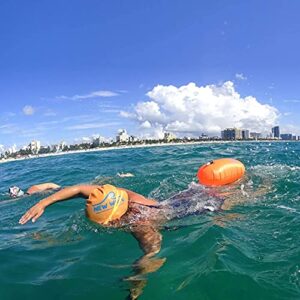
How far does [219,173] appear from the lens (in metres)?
8.52

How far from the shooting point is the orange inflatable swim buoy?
27.8 feet

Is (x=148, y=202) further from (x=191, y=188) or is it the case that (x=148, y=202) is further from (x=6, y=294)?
(x=6, y=294)

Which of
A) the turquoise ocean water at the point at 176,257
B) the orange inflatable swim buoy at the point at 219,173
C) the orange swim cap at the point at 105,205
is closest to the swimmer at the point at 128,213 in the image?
the orange swim cap at the point at 105,205

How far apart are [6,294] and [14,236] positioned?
103 inches

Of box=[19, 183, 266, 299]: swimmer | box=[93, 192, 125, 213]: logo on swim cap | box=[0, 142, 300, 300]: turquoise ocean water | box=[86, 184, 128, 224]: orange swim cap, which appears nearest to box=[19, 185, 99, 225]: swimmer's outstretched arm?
box=[19, 183, 266, 299]: swimmer

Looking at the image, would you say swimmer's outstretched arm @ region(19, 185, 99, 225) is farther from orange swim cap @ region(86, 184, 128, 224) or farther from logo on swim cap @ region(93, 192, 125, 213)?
logo on swim cap @ region(93, 192, 125, 213)

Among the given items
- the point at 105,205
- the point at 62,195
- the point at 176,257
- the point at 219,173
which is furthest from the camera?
the point at 219,173

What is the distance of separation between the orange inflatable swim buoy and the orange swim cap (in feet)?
11.0

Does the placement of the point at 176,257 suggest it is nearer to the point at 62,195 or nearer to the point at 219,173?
the point at 62,195

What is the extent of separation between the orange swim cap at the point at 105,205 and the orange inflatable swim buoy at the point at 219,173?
3.36 meters

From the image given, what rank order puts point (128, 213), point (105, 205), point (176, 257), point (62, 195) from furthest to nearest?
point (128, 213)
point (62, 195)
point (105, 205)
point (176, 257)

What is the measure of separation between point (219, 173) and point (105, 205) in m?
3.88

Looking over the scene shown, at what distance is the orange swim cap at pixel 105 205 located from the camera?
17.8 ft

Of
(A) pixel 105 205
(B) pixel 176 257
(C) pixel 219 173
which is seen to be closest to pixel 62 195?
(A) pixel 105 205
